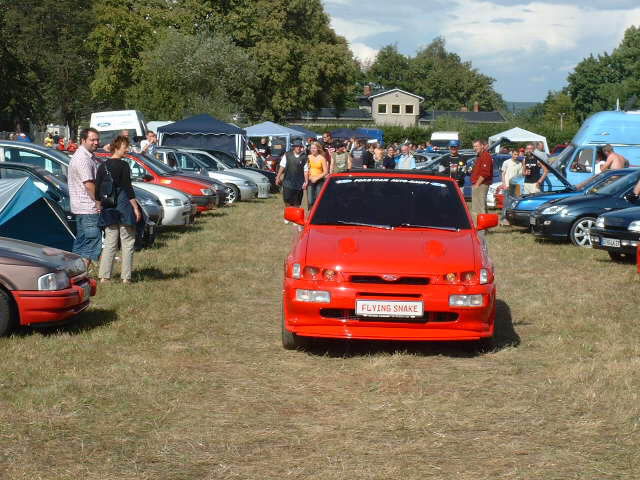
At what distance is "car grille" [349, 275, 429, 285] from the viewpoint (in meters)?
8.08

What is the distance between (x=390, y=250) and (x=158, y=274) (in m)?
5.87

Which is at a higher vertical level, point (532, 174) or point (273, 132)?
point (273, 132)

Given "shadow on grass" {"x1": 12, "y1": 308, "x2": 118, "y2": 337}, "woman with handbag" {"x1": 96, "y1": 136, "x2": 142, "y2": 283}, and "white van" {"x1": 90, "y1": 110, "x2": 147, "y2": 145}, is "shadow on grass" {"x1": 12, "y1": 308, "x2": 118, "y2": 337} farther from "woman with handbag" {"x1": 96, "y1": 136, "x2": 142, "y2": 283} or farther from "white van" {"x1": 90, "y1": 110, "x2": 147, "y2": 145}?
"white van" {"x1": 90, "y1": 110, "x2": 147, "y2": 145}

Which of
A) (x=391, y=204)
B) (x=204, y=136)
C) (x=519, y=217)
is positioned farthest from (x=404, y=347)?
(x=204, y=136)

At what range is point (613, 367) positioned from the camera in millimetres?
8078

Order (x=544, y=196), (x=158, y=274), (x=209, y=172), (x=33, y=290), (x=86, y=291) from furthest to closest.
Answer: (x=209, y=172) < (x=544, y=196) < (x=158, y=274) < (x=86, y=291) < (x=33, y=290)

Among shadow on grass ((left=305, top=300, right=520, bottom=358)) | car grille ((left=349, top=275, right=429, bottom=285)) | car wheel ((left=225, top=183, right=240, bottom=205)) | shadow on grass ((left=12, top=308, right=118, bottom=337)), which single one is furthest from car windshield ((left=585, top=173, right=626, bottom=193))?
car wheel ((left=225, top=183, right=240, bottom=205))

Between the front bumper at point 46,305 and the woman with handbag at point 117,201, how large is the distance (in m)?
2.60

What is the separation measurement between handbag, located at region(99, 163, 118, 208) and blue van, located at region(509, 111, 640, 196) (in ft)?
54.1

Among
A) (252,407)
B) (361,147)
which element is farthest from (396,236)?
(361,147)

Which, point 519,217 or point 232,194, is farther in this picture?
point 232,194

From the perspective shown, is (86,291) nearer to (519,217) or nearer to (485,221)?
(485,221)

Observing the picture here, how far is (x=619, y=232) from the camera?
1527cm

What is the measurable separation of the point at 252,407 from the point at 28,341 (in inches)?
114
